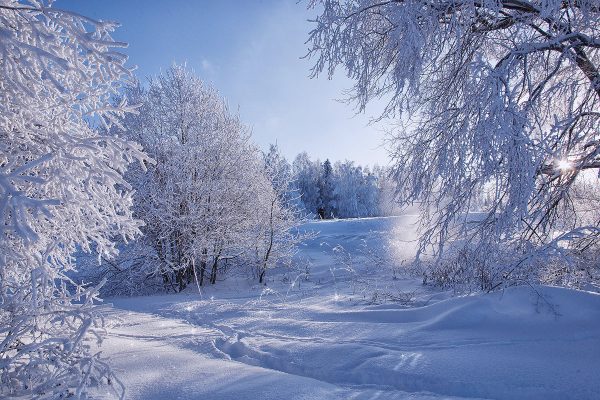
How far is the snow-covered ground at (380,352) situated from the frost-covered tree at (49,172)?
432 millimetres

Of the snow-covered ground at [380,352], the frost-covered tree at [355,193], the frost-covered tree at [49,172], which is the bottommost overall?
the snow-covered ground at [380,352]

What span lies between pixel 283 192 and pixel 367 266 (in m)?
4.27

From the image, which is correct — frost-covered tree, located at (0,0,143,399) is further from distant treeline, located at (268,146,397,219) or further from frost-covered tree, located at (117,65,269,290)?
distant treeline, located at (268,146,397,219)

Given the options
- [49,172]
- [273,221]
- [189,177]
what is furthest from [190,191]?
[49,172]

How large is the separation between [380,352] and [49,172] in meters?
2.86

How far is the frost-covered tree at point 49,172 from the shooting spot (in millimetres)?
1977

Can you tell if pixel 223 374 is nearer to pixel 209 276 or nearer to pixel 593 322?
pixel 593 322

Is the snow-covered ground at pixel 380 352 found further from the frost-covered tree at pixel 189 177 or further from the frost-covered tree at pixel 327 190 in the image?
the frost-covered tree at pixel 327 190

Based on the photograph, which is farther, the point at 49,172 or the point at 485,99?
the point at 485,99

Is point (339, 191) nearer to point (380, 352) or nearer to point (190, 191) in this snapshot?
point (190, 191)

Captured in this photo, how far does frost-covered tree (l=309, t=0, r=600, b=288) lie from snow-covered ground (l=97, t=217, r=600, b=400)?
64 centimetres

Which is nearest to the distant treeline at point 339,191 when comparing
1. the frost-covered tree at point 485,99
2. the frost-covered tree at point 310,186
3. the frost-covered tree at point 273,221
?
the frost-covered tree at point 310,186

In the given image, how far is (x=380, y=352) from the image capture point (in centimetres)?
303

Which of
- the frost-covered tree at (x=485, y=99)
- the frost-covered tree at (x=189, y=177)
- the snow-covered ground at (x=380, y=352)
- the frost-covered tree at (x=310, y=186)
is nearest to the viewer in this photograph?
the snow-covered ground at (x=380, y=352)
